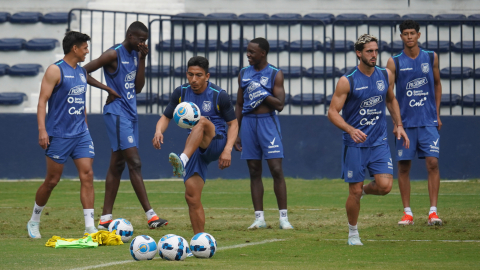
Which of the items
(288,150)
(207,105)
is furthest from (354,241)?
(288,150)

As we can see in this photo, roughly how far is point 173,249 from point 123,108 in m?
3.20

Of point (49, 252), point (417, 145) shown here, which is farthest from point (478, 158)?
point (49, 252)

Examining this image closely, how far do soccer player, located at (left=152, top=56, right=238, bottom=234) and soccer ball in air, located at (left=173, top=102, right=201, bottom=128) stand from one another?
8cm

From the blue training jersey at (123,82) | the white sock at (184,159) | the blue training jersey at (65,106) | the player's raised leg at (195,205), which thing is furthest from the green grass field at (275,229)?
the blue training jersey at (123,82)

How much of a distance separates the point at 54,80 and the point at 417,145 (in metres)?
4.50

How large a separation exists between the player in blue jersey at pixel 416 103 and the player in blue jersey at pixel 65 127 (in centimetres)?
387

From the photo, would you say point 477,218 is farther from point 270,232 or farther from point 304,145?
point 304,145

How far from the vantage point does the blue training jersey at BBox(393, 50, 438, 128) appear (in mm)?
8633

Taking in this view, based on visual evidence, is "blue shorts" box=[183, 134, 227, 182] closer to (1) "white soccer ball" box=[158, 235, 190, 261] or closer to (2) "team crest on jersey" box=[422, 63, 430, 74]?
(1) "white soccer ball" box=[158, 235, 190, 261]

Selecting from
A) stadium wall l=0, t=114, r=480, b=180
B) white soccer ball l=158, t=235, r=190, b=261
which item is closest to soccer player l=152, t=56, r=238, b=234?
white soccer ball l=158, t=235, r=190, b=261

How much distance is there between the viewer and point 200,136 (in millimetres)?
6387

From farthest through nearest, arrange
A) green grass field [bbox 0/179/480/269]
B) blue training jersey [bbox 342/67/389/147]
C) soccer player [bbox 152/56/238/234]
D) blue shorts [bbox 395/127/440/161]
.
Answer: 1. blue shorts [bbox 395/127/440/161]
2. blue training jersey [bbox 342/67/389/147]
3. soccer player [bbox 152/56/238/234]
4. green grass field [bbox 0/179/480/269]

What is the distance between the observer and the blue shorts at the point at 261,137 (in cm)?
830

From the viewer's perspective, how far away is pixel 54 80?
24.0 feet
